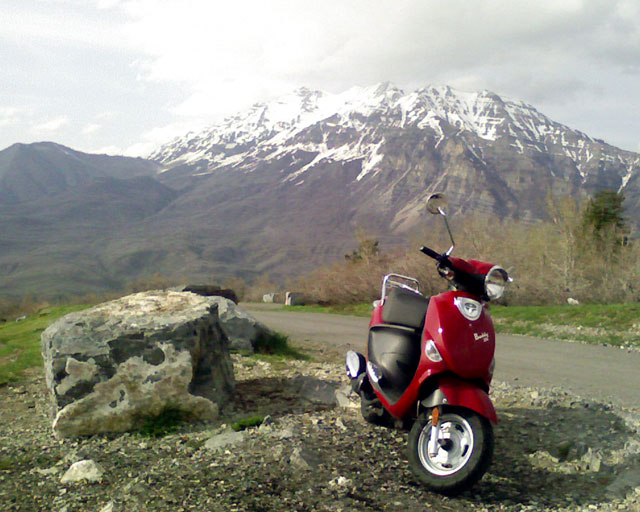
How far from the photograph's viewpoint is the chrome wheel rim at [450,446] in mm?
4411

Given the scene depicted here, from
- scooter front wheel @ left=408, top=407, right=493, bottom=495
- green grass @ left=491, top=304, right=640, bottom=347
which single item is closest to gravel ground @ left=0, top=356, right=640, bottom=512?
scooter front wheel @ left=408, top=407, right=493, bottom=495

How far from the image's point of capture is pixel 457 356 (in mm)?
4605

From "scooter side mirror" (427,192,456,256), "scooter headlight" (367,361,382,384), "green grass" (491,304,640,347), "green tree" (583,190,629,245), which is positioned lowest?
"green grass" (491,304,640,347)

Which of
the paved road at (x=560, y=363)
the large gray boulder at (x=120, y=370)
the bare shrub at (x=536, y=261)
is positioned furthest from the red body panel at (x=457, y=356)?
the bare shrub at (x=536, y=261)

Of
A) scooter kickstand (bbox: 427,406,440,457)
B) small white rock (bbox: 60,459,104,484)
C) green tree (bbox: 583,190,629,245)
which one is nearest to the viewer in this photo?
scooter kickstand (bbox: 427,406,440,457)

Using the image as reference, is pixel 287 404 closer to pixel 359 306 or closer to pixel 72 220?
pixel 359 306

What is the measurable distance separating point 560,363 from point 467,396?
750 cm

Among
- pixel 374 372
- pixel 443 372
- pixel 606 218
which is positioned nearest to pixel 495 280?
pixel 443 372

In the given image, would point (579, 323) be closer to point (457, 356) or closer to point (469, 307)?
point (469, 307)

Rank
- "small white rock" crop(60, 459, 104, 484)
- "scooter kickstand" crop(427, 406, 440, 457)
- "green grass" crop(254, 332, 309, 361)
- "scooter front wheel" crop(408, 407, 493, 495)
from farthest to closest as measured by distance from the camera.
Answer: "green grass" crop(254, 332, 309, 361), "small white rock" crop(60, 459, 104, 484), "scooter kickstand" crop(427, 406, 440, 457), "scooter front wheel" crop(408, 407, 493, 495)

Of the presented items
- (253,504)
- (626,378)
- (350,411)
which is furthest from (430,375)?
(626,378)

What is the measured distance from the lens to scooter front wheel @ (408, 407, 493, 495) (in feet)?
14.0

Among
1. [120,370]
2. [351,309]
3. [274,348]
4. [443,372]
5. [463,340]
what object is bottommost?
[351,309]

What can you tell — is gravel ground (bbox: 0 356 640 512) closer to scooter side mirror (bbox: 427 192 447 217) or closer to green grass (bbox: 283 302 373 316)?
scooter side mirror (bbox: 427 192 447 217)
